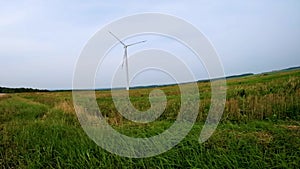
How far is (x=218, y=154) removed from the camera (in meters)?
4.88

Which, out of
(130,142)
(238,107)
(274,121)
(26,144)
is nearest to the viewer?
(130,142)

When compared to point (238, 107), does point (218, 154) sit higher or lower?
lower

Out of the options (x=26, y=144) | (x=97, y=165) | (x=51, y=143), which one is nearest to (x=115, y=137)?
(x=97, y=165)

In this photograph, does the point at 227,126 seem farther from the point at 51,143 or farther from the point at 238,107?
the point at 51,143

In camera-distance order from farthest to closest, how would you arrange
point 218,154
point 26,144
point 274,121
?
1. point 274,121
2. point 26,144
3. point 218,154

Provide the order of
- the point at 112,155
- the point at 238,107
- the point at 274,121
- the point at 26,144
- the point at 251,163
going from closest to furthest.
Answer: the point at 251,163 → the point at 112,155 → the point at 26,144 → the point at 274,121 → the point at 238,107

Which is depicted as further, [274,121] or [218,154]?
[274,121]

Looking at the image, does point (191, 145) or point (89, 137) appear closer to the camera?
point (191, 145)

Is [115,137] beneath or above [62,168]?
above

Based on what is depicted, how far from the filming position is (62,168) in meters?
5.15

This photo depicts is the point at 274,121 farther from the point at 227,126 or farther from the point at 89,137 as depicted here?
the point at 89,137

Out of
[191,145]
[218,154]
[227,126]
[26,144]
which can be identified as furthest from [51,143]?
[227,126]

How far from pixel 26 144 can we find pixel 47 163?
95 cm

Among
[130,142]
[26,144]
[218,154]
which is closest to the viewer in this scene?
[218,154]
